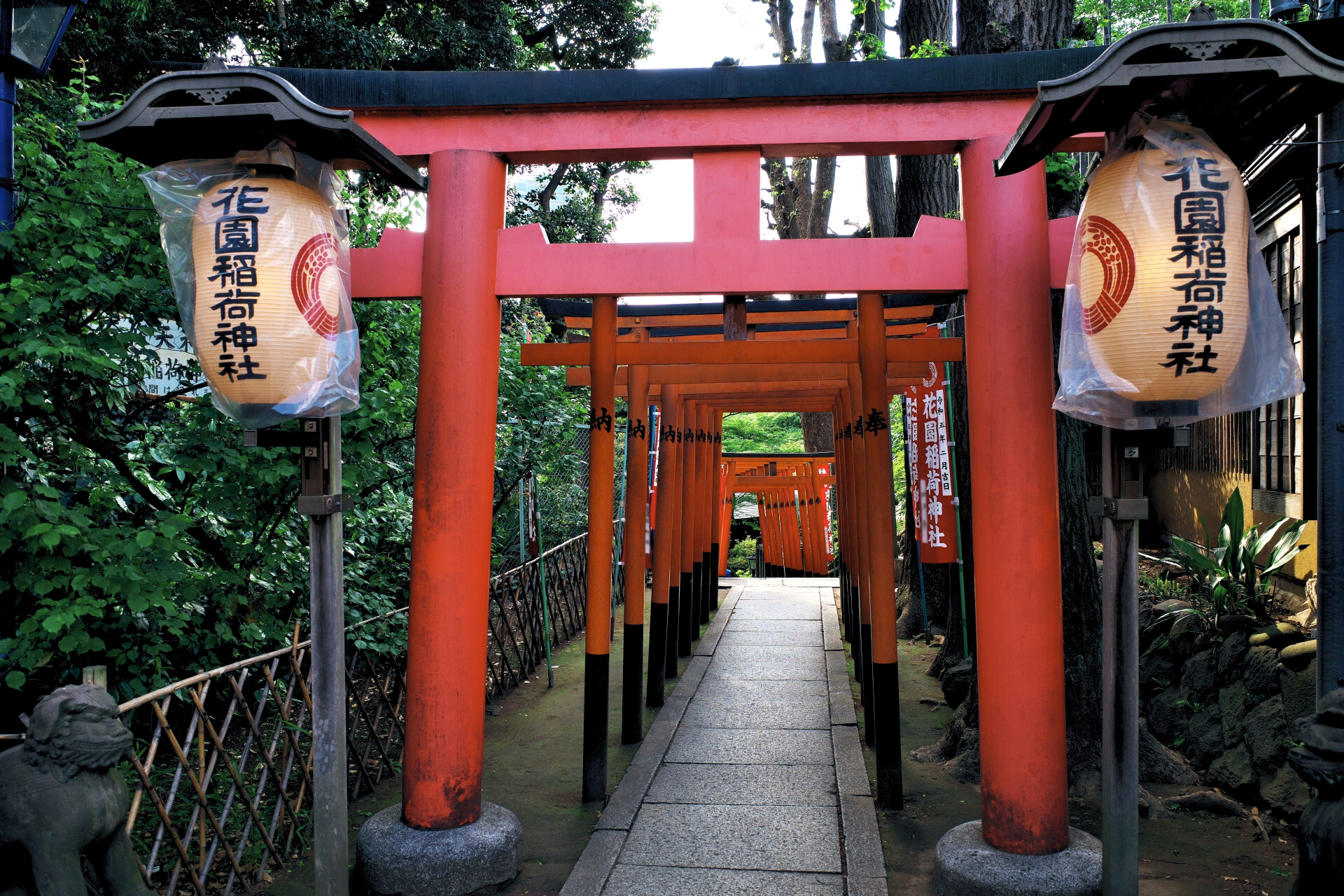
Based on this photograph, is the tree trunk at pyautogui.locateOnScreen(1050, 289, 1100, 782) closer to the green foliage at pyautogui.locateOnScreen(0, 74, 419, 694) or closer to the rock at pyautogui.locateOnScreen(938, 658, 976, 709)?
the rock at pyautogui.locateOnScreen(938, 658, 976, 709)

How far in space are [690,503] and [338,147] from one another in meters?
6.90

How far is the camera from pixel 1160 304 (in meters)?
3.40

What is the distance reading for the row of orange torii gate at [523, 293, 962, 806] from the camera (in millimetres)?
6020

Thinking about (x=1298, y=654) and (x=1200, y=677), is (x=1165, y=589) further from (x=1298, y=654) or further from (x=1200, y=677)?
(x=1298, y=654)

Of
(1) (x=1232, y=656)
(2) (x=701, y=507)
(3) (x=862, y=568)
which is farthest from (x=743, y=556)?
(1) (x=1232, y=656)

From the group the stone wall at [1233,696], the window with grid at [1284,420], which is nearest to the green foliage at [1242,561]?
the stone wall at [1233,696]

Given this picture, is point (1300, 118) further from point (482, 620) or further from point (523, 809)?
point (523, 809)

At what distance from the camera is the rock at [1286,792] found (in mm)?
5156

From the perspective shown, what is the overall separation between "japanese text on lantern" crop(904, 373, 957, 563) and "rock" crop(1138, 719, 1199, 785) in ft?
8.75

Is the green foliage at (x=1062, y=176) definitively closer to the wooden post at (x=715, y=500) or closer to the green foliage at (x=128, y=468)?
the green foliage at (x=128, y=468)

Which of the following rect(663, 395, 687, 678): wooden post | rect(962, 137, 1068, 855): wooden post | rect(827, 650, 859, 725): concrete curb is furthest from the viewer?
rect(663, 395, 687, 678): wooden post

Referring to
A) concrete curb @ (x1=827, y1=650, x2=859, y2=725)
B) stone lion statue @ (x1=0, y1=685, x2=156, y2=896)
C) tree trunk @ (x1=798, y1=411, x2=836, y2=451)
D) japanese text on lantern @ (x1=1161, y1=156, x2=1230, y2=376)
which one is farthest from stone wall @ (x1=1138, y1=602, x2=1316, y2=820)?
tree trunk @ (x1=798, y1=411, x2=836, y2=451)

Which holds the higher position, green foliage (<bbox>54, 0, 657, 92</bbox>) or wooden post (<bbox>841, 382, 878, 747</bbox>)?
green foliage (<bbox>54, 0, 657, 92</bbox>)

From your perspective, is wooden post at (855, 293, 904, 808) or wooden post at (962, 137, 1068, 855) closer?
wooden post at (962, 137, 1068, 855)
